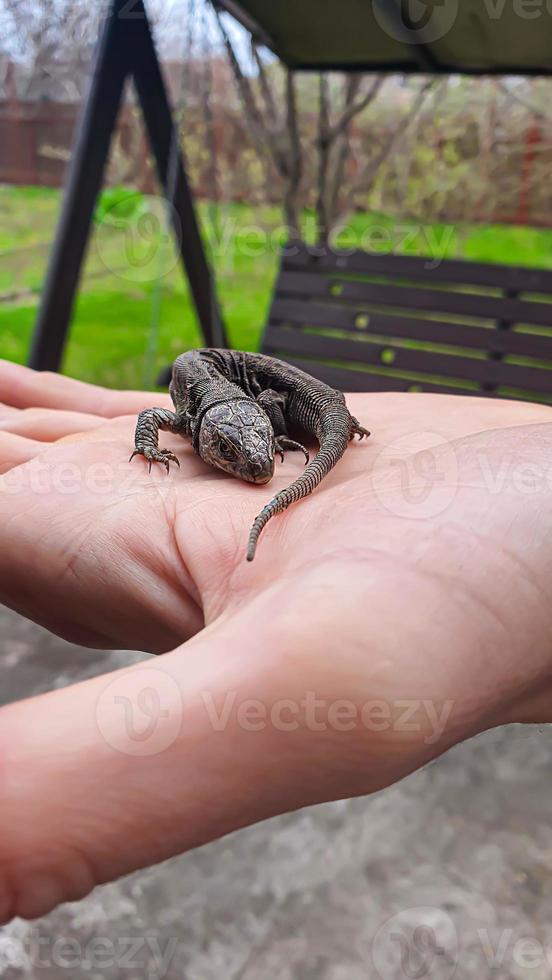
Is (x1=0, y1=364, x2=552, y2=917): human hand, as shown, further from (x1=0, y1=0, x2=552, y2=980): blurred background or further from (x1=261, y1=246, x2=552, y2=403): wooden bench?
(x1=261, y1=246, x2=552, y2=403): wooden bench

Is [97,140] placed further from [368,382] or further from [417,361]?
[417,361]

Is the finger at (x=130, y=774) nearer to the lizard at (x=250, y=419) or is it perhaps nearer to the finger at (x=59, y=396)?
the lizard at (x=250, y=419)

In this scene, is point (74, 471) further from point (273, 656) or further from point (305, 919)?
point (305, 919)

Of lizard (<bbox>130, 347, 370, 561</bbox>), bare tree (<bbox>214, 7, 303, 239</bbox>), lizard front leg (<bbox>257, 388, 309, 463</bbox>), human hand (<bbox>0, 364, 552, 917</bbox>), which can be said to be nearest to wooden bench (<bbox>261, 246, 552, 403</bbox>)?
bare tree (<bbox>214, 7, 303, 239</bbox>)

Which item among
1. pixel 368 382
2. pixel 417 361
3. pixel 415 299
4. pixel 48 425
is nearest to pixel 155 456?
pixel 48 425

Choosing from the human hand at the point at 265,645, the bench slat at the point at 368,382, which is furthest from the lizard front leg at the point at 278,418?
the bench slat at the point at 368,382
